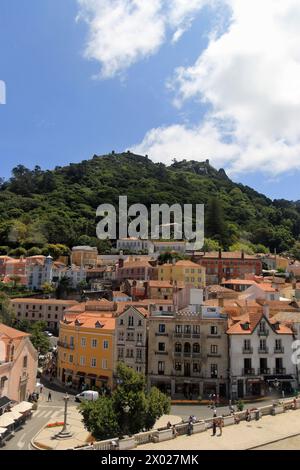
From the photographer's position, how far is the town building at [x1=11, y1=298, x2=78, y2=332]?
86688 mm

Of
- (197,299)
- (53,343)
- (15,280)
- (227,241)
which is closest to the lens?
(197,299)

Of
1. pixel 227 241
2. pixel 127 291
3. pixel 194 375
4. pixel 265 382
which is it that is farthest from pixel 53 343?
pixel 227 241

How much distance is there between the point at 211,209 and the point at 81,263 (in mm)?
52266

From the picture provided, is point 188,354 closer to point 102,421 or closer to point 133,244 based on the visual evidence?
point 102,421

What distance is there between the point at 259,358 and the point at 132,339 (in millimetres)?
13189

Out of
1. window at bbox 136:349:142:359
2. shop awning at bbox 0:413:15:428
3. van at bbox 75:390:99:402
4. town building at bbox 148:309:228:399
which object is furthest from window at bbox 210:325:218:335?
shop awning at bbox 0:413:15:428

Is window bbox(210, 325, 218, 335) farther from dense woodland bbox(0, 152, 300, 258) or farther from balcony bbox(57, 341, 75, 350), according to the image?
dense woodland bbox(0, 152, 300, 258)

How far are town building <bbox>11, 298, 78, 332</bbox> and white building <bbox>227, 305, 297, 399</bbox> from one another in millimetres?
45273

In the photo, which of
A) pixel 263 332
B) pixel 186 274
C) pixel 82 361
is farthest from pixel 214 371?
pixel 186 274

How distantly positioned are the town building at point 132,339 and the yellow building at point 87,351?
0.90m

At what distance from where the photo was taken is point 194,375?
47.2 metres

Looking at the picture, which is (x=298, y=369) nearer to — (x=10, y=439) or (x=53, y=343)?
(x=10, y=439)

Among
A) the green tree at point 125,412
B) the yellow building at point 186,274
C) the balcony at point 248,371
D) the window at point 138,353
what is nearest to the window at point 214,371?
the balcony at point 248,371

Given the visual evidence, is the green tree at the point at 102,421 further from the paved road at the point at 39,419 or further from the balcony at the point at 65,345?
the balcony at the point at 65,345
